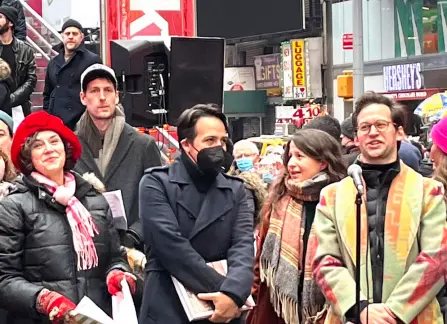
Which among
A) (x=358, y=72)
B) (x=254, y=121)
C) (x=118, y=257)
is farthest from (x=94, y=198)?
(x=254, y=121)

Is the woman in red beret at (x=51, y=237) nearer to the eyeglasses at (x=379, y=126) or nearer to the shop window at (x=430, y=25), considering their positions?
the eyeglasses at (x=379, y=126)

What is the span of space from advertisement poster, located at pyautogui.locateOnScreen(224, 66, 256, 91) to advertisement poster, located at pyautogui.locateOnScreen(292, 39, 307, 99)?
3763mm

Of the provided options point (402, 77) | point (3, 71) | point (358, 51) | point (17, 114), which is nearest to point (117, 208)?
point (3, 71)

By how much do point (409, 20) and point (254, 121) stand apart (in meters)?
9.58

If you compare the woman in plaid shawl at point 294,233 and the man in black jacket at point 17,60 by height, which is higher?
the man in black jacket at point 17,60

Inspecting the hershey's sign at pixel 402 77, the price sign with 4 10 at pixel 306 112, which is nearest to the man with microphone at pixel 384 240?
the hershey's sign at pixel 402 77

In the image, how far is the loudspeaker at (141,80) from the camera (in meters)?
9.54

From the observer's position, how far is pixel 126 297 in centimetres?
511

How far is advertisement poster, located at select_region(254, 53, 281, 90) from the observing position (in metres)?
36.6

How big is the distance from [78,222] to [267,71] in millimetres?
32467

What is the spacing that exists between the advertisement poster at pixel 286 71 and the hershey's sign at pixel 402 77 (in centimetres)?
451

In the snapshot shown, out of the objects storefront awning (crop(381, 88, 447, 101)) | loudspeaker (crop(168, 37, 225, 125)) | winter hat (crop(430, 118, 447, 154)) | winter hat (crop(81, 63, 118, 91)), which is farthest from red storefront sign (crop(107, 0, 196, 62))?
storefront awning (crop(381, 88, 447, 101))

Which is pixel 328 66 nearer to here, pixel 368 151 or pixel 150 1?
pixel 150 1

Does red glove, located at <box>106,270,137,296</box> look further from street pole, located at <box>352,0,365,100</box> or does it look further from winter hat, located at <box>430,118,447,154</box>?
street pole, located at <box>352,0,365,100</box>
